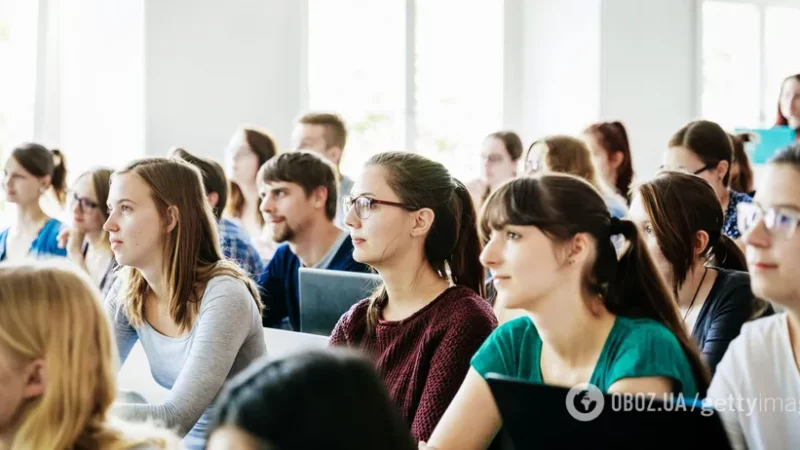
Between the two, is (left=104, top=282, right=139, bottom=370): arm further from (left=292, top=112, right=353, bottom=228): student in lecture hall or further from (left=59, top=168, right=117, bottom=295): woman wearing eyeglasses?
(left=292, top=112, right=353, bottom=228): student in lecture hall

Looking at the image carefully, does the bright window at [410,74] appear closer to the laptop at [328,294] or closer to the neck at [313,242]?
the neck at [313,242]

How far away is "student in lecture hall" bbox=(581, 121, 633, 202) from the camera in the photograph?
4711 mm

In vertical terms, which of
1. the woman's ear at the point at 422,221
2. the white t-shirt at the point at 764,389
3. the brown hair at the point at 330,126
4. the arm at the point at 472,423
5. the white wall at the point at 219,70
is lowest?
the arm at the point at 472,423

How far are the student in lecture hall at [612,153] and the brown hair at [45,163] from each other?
2.55 m

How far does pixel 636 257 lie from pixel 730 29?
22.1ft

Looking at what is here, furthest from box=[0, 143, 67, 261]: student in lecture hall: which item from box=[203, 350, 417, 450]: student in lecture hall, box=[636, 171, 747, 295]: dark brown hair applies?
box=[203, 350, 417, 450]: student in lecture hall

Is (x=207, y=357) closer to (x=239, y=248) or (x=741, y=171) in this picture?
(x=239, y=248)

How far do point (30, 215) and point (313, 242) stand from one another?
69.9 inches

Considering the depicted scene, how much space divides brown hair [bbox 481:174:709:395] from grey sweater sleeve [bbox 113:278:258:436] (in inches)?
32.1

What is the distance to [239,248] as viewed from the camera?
4.03 m

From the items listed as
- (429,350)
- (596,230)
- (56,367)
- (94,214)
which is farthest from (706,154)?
(56,367)

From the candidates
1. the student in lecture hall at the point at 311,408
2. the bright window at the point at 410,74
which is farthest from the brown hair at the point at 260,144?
the student in lecture hall at the point at 311,408

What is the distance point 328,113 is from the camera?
18.0ft

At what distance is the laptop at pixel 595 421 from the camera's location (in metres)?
1.15
